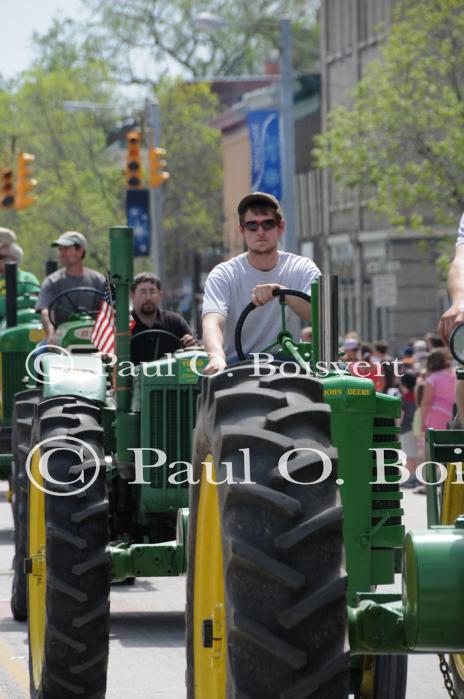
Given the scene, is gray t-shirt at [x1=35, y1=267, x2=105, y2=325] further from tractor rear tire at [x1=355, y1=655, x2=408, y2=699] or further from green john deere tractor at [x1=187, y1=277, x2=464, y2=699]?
green john deere tractor at [x1=187, y1=277, x2=464, y2=699]

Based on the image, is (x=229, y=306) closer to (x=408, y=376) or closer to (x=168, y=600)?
(x=168, y=600)

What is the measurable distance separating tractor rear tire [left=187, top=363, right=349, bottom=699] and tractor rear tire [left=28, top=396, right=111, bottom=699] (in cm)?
252

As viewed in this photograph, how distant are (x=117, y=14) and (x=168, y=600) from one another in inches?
2639

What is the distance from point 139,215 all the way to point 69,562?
38216 millimetres

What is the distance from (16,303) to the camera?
669 inches

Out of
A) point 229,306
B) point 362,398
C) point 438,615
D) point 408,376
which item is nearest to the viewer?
point 438,615

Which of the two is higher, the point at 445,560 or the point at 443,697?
the point at 445,560

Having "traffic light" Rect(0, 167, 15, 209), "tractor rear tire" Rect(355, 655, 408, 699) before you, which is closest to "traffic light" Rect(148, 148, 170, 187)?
"traffic light" Rect(0, 167, 15, 209)

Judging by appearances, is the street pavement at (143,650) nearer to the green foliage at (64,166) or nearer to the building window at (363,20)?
the building window at (363,20)

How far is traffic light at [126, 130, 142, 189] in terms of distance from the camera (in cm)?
3756

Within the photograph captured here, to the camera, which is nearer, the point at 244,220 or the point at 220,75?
the point at 244,220

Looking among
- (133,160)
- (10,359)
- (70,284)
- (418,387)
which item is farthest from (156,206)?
(70,284)

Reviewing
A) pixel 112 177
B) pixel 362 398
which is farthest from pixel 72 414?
pixel 112 177

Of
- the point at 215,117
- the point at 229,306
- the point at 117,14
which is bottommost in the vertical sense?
the point at 229,306
